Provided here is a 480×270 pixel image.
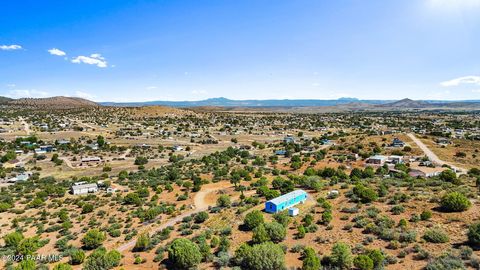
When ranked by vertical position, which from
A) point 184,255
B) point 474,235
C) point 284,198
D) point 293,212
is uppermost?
point 474,235

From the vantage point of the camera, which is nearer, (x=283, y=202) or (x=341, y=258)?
(x=341, y=258)

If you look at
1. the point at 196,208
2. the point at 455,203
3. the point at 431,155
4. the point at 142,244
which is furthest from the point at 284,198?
the point at 431,155

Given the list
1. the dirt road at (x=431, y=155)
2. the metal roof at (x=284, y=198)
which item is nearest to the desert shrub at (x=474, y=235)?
the metal roof at (x=284, y=198)

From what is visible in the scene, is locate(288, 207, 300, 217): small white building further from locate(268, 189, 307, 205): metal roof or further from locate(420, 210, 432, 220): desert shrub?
locate(420, 210, 432, 220): desert shrub

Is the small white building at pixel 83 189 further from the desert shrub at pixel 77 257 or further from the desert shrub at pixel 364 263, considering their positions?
the desert shrub at pixel 364 263

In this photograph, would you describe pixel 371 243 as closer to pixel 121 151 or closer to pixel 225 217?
pixel 225 217

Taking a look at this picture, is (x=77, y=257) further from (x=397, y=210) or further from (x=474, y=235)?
(x=474, y=235)

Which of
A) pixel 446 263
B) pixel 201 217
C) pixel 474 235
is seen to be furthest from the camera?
pixel 201 217

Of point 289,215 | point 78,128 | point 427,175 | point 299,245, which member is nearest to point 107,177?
point 289,215
